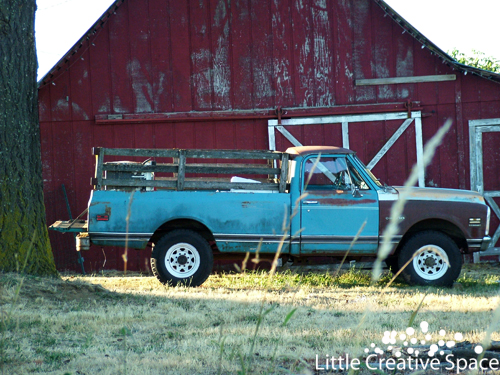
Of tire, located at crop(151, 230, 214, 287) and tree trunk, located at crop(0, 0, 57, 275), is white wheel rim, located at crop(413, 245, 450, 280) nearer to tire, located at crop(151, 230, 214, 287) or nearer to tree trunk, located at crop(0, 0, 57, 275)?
tire, located at crop(151, 230, 214, 287)

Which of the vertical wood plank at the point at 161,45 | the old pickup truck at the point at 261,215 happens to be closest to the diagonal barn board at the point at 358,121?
the vertical wood plank at the point at 161,45

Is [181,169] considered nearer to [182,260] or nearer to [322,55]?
[182,260]

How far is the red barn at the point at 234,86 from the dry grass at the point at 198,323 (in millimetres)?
3581

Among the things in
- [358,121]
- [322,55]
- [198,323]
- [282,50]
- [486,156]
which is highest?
[282,50]

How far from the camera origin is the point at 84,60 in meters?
11.3

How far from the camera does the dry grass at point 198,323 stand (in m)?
4.15

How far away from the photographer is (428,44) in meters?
11.0

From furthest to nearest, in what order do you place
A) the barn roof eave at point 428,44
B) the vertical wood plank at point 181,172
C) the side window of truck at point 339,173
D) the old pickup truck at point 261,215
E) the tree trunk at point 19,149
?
1. the barn roof eave at point 428,44
2. the side window of truck at point 339,173
3. the vertical wood plank at point 181,172
4. the old pickup truck at point 261,215
5. the tree trunk at point 19,149

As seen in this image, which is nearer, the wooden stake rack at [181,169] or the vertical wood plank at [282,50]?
the wooden stake rack at [181,169]

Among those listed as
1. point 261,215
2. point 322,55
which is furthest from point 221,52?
point 261,215

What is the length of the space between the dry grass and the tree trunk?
0.45 meters

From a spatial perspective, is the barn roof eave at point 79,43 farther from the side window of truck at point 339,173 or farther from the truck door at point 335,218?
the truck door at point 335,218

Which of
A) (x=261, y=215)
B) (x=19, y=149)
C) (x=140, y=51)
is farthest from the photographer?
(x=140, y=51)

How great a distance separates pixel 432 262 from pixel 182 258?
352 centimetres
